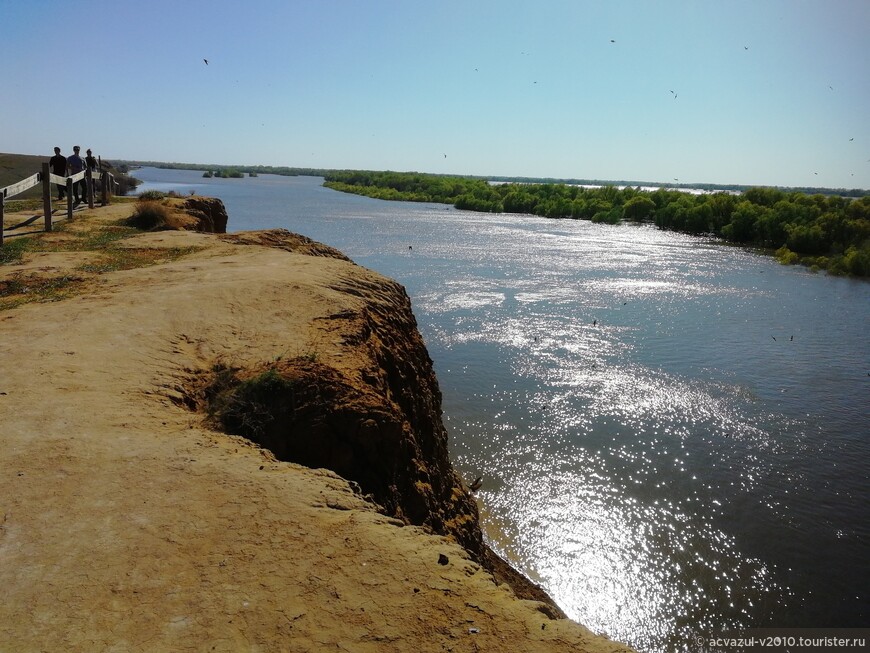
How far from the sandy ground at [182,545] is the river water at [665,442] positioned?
506cm

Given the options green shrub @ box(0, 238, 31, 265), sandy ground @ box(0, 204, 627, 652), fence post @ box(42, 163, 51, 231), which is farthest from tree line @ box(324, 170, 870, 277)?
green shrub @ box(0, 238, 31, 265)

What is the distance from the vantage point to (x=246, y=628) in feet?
9.77

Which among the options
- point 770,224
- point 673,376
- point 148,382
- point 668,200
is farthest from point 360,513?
point 668,200

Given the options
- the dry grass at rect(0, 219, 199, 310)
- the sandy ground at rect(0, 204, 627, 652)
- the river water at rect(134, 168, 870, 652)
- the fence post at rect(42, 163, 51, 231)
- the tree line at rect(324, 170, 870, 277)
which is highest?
the tree line at rect(324, 170, 870, 277)

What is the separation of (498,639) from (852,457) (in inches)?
476

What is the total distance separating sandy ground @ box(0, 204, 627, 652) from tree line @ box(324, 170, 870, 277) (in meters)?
39.5

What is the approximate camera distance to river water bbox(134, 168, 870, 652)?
8195mm

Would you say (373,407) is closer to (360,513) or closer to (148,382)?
(360,513)

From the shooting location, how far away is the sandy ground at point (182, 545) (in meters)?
2.99

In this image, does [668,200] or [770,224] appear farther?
[668,200]

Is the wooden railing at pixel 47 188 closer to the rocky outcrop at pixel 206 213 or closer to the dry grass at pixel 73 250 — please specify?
the dry grass at pixel 73 250

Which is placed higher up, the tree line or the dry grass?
the tree line

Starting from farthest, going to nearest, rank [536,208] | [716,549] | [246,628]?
1. [536,208]
2. [716,549]
3. [246,628]

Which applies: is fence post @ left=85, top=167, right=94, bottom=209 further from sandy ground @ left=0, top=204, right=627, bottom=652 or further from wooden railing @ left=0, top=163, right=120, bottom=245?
sandy ground @ left=0, top=204, right=627, bottom=652
